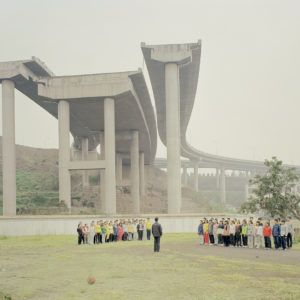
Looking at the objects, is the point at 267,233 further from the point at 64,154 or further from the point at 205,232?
the point at 64,154

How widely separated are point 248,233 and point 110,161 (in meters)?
22.3

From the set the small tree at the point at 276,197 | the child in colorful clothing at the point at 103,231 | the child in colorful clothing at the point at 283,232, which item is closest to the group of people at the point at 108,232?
the child in colorful clothing at the point at 103,231

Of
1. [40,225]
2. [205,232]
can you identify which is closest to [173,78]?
[40,225]

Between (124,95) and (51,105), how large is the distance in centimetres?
1312

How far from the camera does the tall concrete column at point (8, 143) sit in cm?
4247

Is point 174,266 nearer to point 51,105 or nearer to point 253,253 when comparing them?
point 253,253

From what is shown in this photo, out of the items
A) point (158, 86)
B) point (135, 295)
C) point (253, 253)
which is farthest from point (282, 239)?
point (158, 86)

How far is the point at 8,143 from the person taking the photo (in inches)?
1702

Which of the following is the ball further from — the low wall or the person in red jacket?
the low wall

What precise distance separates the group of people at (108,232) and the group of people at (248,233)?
4.45 m

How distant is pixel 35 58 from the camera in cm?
4316

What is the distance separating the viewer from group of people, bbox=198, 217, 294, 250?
65.2ft

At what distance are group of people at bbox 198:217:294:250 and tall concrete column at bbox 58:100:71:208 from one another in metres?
20.2

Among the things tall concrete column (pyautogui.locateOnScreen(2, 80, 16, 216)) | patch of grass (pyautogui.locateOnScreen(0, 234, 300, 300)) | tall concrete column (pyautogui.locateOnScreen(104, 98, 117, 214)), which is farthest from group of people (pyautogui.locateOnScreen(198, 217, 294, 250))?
tall concrete column (pyautogui.locateOnScreen(2, 80, 16, 216))
